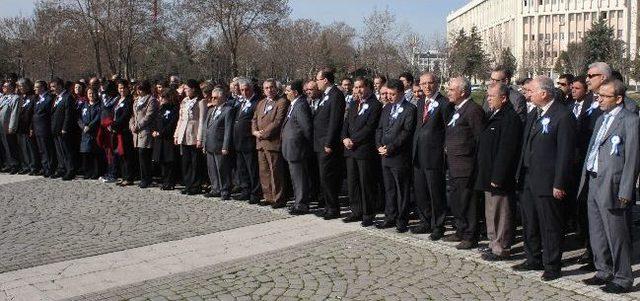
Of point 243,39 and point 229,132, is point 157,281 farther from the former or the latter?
point 243,39

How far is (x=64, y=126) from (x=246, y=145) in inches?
195

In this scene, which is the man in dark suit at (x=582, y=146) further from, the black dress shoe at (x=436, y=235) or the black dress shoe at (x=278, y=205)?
the black dress shoe at (x=278, y=205)

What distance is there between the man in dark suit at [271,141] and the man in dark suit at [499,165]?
12.9 feet

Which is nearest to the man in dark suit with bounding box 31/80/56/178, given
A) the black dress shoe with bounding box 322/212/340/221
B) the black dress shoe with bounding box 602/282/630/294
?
the black dress shoe with bounding box 322/212/340/221

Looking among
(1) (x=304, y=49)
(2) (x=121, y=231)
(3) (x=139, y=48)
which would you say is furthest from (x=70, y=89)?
(1) (x=304, y=49)

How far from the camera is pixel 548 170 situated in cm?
641

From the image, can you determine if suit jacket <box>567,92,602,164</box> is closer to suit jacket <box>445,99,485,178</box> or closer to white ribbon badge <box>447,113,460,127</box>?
suit jacket <box>445,99,485,178</box>

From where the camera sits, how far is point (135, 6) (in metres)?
41.2

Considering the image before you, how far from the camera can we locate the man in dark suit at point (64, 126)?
13.5 metres

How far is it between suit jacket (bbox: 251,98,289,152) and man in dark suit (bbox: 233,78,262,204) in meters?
0.38

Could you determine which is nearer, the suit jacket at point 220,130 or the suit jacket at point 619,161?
the suit jacket at point 619,161

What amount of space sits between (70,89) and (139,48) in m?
34.6

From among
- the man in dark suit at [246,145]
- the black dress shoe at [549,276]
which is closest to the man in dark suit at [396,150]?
the black dress shoe at [549,276]

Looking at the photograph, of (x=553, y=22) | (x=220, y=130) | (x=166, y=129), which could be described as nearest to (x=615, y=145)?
(x=220, y=130)
